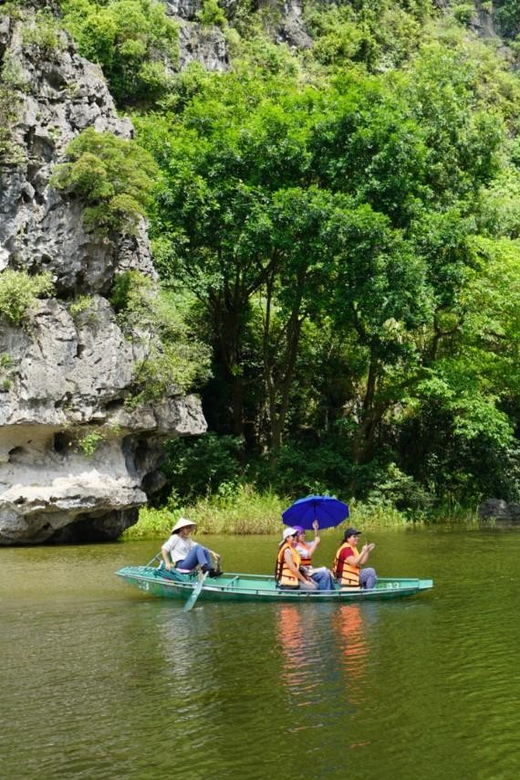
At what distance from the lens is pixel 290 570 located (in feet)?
45.3

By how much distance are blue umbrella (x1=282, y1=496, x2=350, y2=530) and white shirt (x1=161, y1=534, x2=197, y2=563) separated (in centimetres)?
193

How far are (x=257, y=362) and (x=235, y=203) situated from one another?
7281mm

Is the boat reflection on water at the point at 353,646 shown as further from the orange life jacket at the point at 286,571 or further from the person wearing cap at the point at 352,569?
the orange life jacket at the point at 286,571

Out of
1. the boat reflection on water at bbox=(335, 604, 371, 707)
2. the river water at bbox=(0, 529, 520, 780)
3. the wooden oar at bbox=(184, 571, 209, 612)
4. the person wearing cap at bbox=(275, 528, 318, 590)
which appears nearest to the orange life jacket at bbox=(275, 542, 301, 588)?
the person wearing cap at bbox=(275, 528, 318, 590)

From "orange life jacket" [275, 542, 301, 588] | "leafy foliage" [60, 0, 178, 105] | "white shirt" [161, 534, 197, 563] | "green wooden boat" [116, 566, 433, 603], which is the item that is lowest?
"green wooden boat" [116, 566, 433, 603]

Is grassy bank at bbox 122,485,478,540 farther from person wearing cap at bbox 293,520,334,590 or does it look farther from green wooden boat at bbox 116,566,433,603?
person wearing cap at bbox 293,520,334,590

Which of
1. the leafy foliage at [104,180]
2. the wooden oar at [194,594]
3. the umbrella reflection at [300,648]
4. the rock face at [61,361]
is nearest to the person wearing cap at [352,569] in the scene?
the umbrella reflection at [300,648]

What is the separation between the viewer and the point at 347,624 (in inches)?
473

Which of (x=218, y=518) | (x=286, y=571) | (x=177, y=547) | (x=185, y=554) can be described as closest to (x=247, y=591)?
(x=286, y=571)

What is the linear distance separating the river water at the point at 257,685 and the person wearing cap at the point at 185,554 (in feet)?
2.46

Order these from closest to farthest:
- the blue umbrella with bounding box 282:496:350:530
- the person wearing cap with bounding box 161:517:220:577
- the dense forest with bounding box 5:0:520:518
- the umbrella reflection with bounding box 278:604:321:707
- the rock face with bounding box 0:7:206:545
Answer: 1. the umbrella reflection with bounding box 278:604:321:707
2. the person wearing cap with bounding box 161:517:220:577
3. the blue umbrella with bounding box 282:496:350:530
4. the rock face with bounding box 0:7:206:545
5. the dense forest with bounding box 5:0:520:518

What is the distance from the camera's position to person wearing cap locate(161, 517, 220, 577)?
555 inches

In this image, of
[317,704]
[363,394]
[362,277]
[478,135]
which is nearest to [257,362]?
[363,394]

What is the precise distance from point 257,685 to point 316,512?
269 inches
